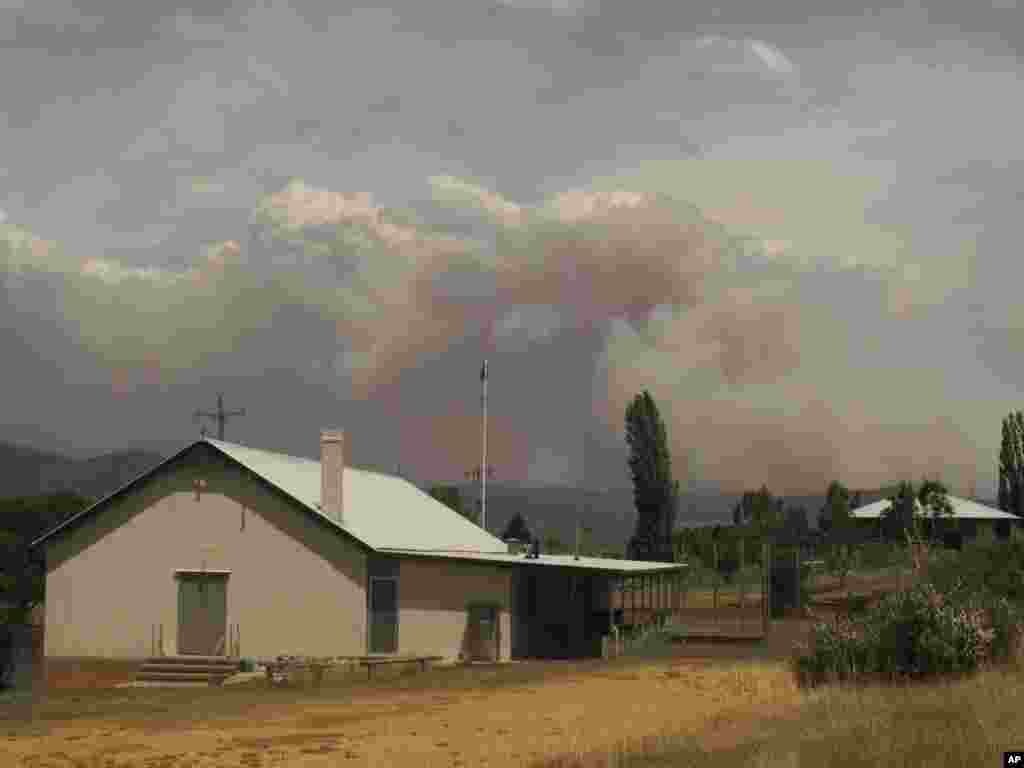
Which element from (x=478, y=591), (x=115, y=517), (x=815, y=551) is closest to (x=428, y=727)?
(x=478, y=591)

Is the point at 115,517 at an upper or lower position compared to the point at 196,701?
upper

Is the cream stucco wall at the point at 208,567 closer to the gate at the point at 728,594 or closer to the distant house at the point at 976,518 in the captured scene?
the gate at the point at 728,594

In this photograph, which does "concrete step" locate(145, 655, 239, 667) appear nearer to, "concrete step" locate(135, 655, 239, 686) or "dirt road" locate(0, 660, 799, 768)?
"concrete step" locate(135, 655, 239, 686)

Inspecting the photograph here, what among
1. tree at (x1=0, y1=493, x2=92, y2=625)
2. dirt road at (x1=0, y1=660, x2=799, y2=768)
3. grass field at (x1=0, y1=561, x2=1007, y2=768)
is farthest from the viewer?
tree at (x1=0, y1=493, x2=92, y2=625)

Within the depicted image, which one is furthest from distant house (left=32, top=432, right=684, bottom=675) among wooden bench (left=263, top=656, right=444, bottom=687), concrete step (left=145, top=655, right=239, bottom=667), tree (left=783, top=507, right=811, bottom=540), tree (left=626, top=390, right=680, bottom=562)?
tree (left=783, top=507, right=811, bottom=540)

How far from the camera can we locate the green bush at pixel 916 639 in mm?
23500

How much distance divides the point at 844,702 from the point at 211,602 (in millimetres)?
24021

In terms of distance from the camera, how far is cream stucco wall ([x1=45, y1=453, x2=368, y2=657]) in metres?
39.3

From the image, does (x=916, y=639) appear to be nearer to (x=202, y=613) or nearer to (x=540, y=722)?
(x=540, y=722)

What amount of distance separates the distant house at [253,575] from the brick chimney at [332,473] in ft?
0.14

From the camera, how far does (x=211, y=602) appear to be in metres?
40.3

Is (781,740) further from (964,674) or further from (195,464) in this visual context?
(195,464)

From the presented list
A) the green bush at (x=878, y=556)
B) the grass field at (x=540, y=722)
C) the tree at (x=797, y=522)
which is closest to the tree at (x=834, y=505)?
the tree at (x=797, y=522)

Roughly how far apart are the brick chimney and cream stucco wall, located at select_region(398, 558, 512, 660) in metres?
2.57
